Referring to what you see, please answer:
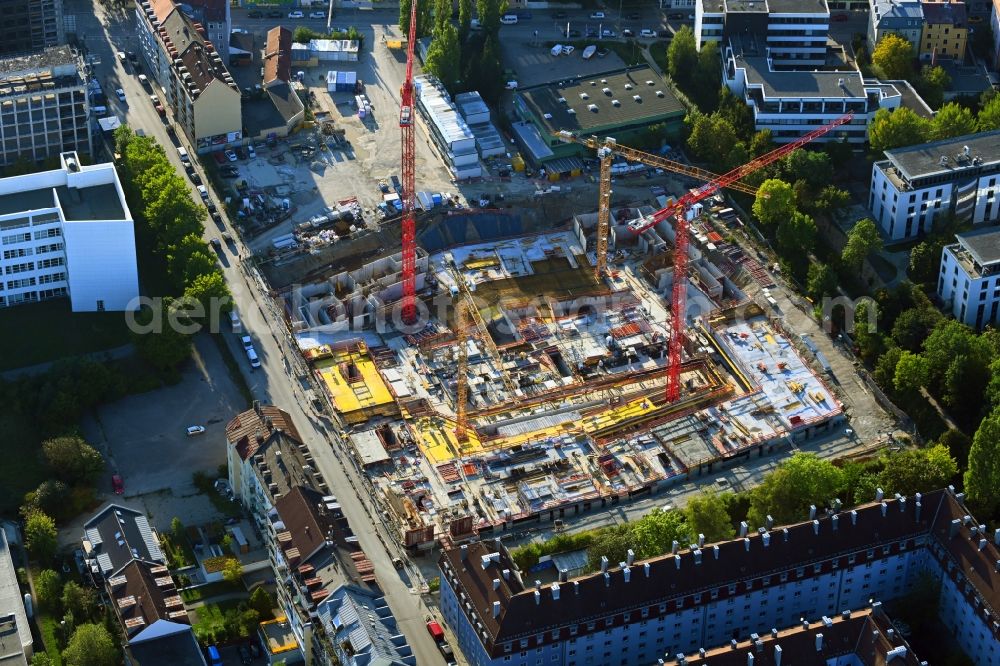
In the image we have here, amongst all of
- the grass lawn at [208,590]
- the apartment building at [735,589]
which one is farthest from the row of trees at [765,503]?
the grass lawn at [208,590]

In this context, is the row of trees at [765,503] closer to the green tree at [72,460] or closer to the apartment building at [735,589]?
the apartment building at [735,589]

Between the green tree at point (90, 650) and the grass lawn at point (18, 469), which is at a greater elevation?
the grass lawn at point (18, 469)

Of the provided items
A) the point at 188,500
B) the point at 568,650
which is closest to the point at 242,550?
the point at 188,500

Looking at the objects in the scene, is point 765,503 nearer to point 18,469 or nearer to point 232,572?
point 232,572

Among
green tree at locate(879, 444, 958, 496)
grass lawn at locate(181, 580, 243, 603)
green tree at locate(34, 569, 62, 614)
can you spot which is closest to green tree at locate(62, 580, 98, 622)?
green tree at locate(34, 569, 62, 614)

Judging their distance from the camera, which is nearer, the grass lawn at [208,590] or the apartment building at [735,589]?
the apartment building at [735,589]

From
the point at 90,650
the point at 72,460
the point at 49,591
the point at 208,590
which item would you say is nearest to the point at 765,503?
the point at 208,590
